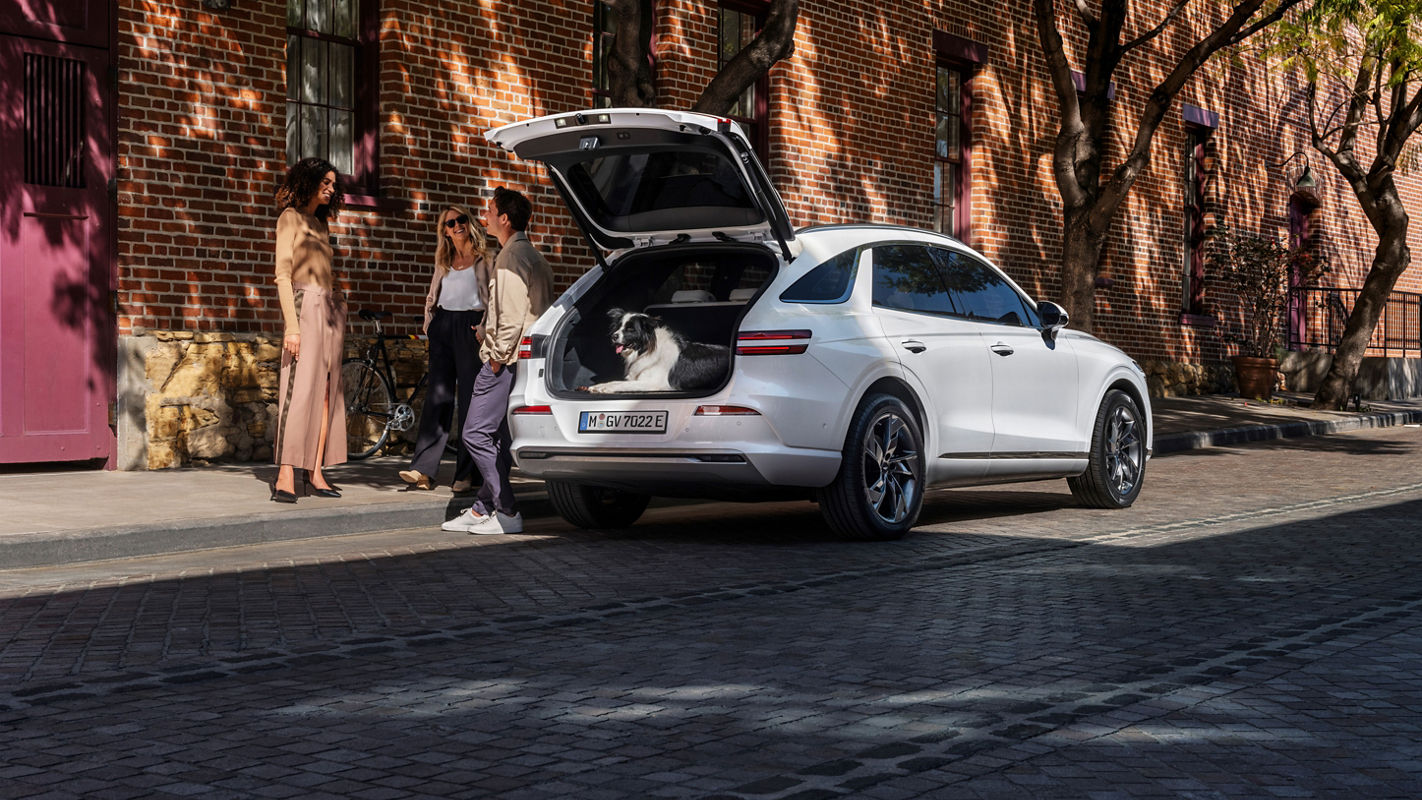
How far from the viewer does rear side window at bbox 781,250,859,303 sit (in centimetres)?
853

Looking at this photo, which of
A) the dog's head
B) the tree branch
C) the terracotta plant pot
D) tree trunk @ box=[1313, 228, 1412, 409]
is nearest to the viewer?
the dog's head

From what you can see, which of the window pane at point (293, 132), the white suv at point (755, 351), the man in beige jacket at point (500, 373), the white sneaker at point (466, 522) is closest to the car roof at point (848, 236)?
the white suv at point (755, 351)

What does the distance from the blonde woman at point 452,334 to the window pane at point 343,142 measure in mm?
2786

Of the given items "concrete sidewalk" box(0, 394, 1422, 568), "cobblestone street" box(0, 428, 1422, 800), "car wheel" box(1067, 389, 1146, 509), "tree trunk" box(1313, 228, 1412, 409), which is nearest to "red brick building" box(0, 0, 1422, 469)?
"concrete sidewalk" box(0, 394, 1422, 568)

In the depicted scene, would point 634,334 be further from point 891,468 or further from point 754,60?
point 754,60

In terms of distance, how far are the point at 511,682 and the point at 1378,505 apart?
7999 millimetres

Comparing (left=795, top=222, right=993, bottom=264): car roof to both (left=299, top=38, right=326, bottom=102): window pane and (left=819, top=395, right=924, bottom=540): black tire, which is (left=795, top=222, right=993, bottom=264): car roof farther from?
(left=299, top=38, right=326, bottom=102): window pane

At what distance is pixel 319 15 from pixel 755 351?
679 cm

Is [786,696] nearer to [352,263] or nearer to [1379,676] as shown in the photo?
[1379,676]

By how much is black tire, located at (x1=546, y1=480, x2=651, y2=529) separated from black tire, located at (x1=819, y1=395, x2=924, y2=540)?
1336 millimetres

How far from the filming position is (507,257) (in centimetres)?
943

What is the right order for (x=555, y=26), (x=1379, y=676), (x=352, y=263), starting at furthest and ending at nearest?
(x=555, y=26)
(x=352, y=263)
(x=1379, y=676)

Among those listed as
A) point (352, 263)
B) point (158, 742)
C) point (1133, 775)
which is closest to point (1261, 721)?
point (1133, 775)

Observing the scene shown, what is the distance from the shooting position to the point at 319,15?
1332cm
